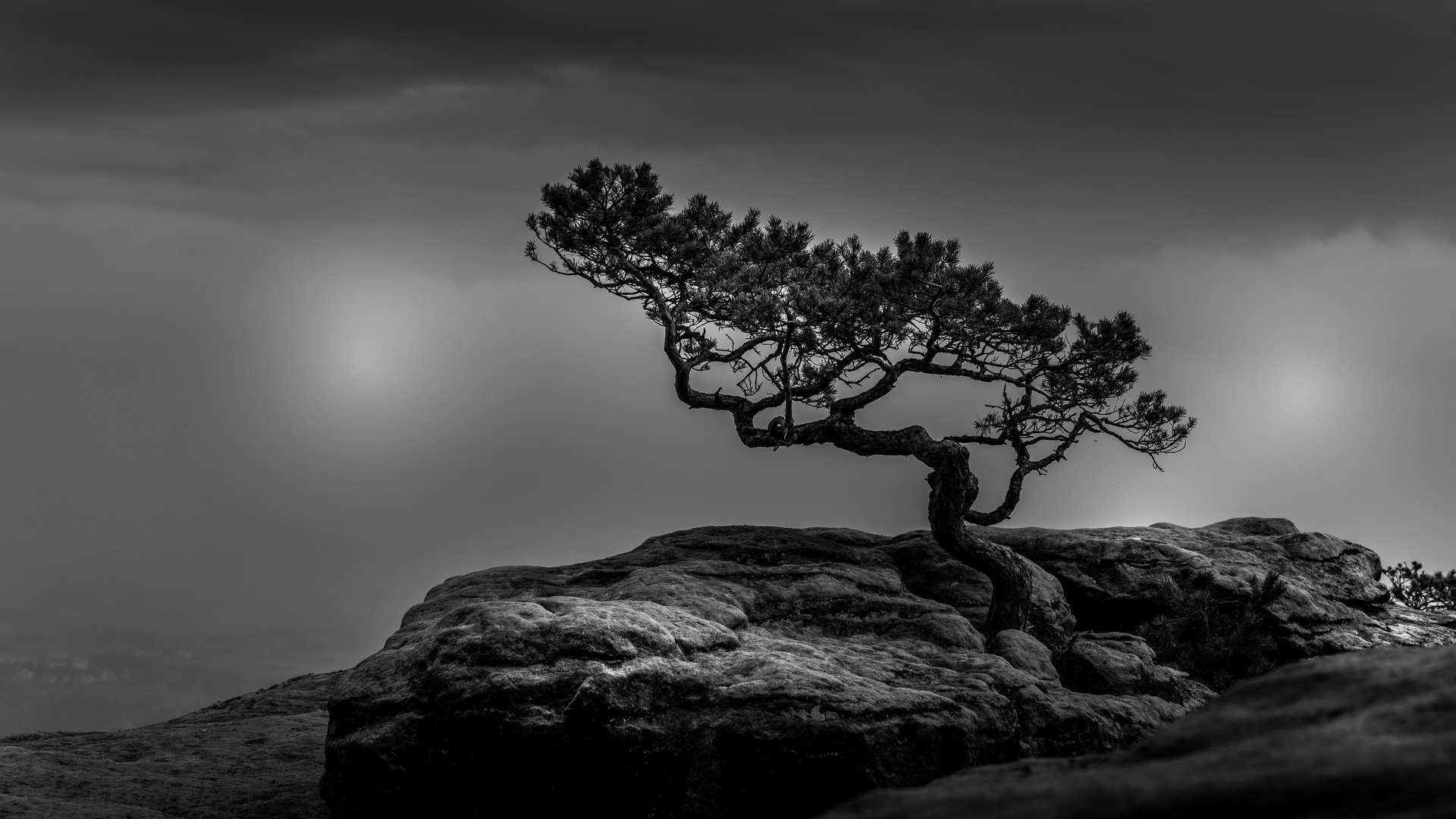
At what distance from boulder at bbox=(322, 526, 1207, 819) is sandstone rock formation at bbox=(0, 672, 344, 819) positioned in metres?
3.00

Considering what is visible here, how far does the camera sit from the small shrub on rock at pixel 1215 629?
25.3 m

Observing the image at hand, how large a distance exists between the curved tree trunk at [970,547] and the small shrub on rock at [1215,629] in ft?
13.5

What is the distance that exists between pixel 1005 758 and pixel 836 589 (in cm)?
632

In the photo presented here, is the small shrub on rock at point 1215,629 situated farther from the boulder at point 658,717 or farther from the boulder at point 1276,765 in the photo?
the boulder at point 1276,765

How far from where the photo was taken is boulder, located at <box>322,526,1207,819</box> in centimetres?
1509

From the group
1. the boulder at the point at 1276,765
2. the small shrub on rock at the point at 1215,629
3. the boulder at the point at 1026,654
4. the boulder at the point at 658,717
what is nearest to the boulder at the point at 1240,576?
the small shrub on rock at the point at 1215,629

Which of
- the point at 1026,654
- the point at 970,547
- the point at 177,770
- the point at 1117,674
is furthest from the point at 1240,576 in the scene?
the point at 177,770

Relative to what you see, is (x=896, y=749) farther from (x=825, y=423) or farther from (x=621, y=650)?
(x=825, y=423)

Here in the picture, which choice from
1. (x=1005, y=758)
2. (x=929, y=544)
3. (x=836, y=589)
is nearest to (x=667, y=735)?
(x=1005, y=758)

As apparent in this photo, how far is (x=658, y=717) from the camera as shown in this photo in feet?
50.6

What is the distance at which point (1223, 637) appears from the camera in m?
26.2

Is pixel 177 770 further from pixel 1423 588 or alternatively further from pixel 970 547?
pixel 1423 588

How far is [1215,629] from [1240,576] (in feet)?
6.69

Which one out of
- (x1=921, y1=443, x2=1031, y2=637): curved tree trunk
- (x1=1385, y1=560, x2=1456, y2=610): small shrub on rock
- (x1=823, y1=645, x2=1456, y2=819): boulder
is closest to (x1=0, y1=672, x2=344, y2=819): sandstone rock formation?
(x1=921, y1=443, x2=1031, y2=637): curved tree trunk
